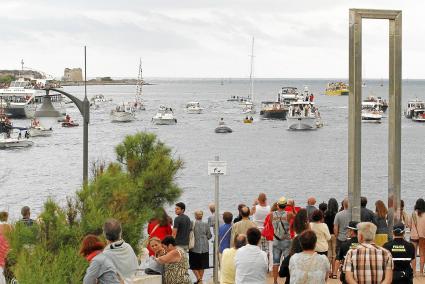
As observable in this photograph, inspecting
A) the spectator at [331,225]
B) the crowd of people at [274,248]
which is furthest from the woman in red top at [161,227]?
the spectator at [331,225]

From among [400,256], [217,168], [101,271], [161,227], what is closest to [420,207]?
[217,168]

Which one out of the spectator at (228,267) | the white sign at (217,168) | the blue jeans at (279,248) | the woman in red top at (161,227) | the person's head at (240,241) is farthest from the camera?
the woman in red top at (161,227)

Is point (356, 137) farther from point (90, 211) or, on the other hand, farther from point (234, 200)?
point (234, 200)

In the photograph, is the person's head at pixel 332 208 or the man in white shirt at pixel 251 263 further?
the person's head at pixel 332 208

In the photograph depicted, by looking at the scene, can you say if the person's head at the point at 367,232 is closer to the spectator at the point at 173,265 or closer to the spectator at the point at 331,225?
the spectator at the point at 173,265

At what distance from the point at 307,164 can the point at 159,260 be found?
6430cm

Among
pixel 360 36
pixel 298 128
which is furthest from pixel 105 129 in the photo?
pixel 360 36

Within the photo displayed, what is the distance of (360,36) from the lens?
1378 cm

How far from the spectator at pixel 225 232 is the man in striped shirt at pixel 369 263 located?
487 centimetres

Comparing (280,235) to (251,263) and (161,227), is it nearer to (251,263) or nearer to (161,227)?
(161,227)

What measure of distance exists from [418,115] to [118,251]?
396 feet

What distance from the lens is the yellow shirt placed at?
392 inches

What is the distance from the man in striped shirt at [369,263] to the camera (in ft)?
28.1

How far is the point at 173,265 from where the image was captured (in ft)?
34.5
